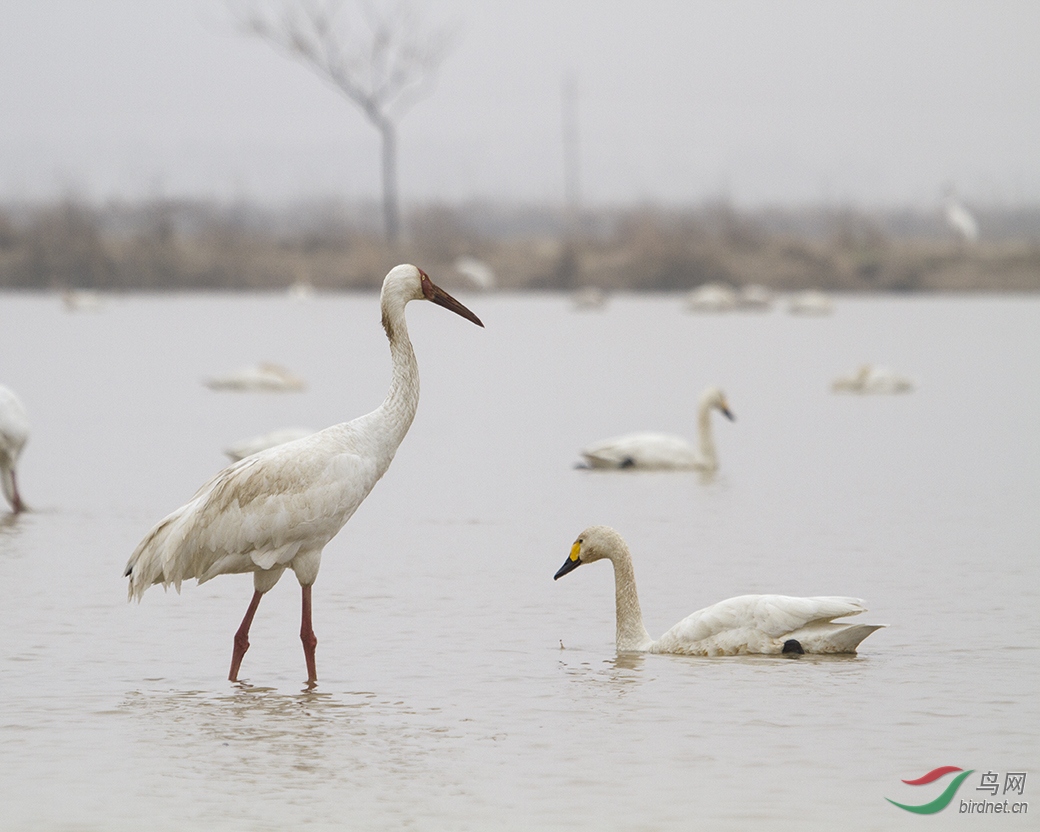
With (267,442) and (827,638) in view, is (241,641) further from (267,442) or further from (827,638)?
(267,442)

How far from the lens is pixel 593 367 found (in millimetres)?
27719

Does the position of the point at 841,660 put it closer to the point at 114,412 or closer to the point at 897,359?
the point at 114,412

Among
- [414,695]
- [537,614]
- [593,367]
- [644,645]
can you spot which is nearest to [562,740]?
[414,695]

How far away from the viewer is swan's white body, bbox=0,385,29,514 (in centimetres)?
1161

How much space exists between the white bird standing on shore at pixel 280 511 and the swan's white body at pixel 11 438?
419 centimetres

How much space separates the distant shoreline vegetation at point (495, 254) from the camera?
1865 inches

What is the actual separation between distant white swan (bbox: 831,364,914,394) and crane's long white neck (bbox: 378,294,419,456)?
15.2 meters

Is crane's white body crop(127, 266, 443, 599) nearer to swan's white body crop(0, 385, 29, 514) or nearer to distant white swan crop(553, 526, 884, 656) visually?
distant white swan crop(553, 526, 884, 656)

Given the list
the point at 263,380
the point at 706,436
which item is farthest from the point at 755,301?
the point at 706,436

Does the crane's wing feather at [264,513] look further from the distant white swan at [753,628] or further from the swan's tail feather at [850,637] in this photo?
the swan's tail feather at [850,637]

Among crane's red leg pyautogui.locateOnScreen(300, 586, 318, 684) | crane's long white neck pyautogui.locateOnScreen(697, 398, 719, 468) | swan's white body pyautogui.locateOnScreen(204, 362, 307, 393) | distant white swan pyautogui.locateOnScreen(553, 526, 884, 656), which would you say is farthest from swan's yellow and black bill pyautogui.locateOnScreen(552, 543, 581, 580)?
swan's white body pyautogui.locateOnScreen(204, 362, 307, 393)

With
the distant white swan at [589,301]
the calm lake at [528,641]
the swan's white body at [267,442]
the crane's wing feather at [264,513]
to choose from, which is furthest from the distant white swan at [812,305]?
the crane's wing feather at [264,513]

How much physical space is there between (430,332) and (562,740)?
3351cm

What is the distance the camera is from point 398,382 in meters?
7.75
